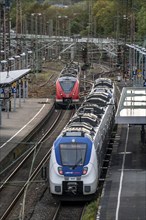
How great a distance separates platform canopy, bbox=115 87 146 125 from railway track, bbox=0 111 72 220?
4.45 meters

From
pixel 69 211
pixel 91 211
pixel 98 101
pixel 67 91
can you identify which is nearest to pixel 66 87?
pixel 67 91

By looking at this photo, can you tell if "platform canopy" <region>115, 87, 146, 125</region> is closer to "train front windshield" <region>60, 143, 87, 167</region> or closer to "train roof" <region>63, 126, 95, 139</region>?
"train roof" <region>63, 126, 95, 139</region>

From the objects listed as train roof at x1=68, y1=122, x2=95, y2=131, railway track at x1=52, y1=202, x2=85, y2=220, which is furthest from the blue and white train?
railway track at x1=52, y1=202, x2=85, y2=220

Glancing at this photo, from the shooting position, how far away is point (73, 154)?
2253 centimetres

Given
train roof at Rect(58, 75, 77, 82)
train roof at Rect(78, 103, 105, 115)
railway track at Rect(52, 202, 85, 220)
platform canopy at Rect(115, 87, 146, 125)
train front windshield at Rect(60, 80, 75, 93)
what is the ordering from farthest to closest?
train front windshield at Rect(60, 80, 75, 93), train roof at Rect(58, 75, 77, 82), train roof at Rect(78, 103, 105, 115), platform canopy at Rect(115, 87, 146, 125), railway track at Rect(52, 202, 85, 220)

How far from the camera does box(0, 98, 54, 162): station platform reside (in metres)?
33.8

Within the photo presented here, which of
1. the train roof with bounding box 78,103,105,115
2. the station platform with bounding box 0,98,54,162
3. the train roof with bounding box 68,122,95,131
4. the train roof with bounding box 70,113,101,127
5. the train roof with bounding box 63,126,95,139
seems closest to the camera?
the train roof with bounding box 63,126,95,139

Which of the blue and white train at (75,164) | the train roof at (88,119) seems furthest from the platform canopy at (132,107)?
the blue and white train at (75,164)

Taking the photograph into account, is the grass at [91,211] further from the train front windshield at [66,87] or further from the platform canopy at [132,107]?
the train front windshield at [66,87]

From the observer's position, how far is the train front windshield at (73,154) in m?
22.3

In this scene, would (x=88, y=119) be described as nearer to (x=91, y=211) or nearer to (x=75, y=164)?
(x=75, y=164)

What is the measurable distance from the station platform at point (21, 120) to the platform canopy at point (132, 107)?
19.4 feet

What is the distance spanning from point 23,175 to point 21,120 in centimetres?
1466

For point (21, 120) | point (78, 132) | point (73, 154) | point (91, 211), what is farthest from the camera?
point (21, 120)
